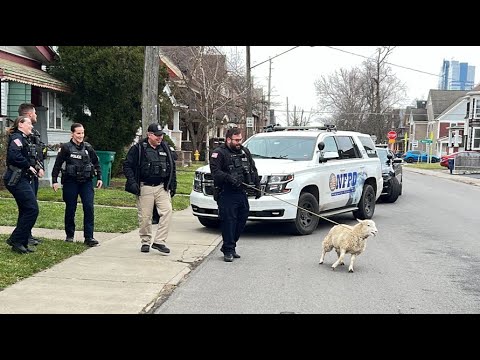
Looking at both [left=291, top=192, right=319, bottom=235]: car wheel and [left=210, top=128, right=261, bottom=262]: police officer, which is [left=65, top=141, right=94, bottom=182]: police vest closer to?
[left=210, top=128, right=261, bottom=262]: police officer

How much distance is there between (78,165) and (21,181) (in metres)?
1.07

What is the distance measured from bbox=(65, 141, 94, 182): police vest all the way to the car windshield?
150 inches

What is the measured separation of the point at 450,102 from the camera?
7719 cm

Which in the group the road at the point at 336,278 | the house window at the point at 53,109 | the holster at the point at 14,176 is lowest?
the road at the point at 336,278

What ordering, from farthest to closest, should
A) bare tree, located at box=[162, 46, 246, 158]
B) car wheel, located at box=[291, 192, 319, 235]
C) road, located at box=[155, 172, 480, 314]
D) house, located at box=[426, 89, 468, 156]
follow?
house, located at box=[426, 89, 468, 156]
bare tree, located at box=[162, 46, 246, 158]
car wheel, located at box=[291, 192, 319, 235]
road, located at box=[155, 172, 480, 314]

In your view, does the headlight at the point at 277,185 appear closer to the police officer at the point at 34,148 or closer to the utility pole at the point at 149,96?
the police officer at the point at 34,148

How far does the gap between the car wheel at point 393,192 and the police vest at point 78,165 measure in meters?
10.7

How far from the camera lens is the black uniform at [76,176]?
836 centimetres

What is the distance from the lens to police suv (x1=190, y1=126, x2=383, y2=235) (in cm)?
990

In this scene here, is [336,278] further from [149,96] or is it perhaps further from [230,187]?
[149,96]

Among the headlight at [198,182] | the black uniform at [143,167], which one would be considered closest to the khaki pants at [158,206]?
the black uniform at [143,167]

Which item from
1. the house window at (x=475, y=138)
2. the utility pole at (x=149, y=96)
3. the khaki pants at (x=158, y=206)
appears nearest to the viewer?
the khaki pants at (x=158, y=206)

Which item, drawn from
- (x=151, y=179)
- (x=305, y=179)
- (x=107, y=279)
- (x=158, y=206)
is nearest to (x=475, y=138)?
(x=305, y=179)

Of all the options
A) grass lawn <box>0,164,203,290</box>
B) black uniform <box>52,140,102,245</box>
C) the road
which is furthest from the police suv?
black uniform <box>52,140,102,245</box>
